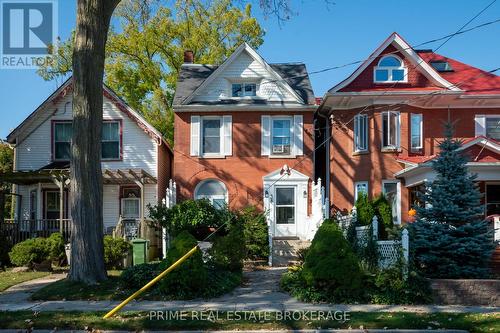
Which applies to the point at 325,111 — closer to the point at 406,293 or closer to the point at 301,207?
the point at 301,207

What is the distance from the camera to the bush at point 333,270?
11961 millimetres

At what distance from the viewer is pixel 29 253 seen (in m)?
17.6

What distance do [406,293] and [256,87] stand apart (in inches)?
509

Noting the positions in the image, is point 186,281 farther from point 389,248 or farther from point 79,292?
point 389,248

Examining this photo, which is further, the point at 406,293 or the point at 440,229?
the point at 440,229

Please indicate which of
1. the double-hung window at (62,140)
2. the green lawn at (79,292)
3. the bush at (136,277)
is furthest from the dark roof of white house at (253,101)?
the green lawn at (79,292)

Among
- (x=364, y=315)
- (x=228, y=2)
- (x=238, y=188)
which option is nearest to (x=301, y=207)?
(x=238, y=188)

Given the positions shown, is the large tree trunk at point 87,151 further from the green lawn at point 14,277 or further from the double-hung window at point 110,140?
the double-hung window at point 110,140

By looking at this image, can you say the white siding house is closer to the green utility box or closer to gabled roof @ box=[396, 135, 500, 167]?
the green utility box

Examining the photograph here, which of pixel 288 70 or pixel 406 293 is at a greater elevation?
pixel 288 70

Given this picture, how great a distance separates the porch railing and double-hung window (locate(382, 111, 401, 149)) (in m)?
13.0

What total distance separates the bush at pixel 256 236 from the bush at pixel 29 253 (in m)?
6.90

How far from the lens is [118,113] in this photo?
23.0 m

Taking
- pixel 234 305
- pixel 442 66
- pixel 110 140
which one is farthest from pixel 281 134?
pixel 234 305
